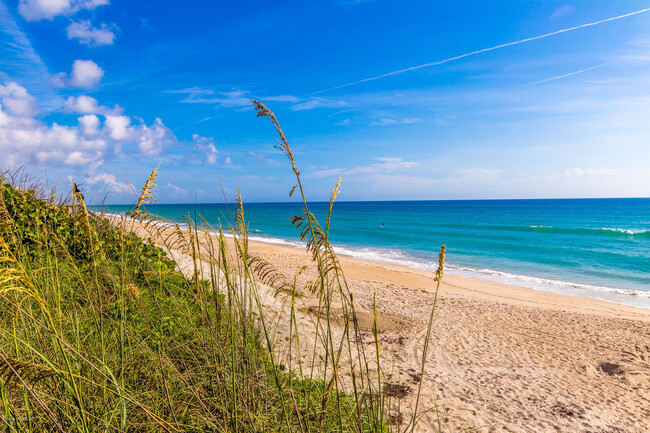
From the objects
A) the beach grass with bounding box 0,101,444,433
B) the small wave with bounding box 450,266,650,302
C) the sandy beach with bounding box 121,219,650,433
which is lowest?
the small wave with bounding box 450,266,650,302

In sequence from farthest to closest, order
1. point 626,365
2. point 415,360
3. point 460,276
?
point 460,276 → point 626,365 → point 415,360

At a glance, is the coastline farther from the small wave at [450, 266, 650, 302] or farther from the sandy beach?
the small wave at [450, 266, 650, 302]

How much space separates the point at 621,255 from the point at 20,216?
33580 mm

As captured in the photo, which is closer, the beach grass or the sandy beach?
the beach grass

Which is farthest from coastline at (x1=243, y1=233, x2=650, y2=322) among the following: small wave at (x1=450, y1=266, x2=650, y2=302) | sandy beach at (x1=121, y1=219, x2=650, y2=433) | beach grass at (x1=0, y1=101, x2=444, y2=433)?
beach grass at (x1=0, y1=101, x2=444, y2=433)

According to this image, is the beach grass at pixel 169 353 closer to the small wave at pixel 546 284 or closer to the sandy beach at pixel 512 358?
the sandy beach at pixel 512 358

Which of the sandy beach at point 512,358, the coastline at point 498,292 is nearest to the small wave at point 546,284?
the coastline at point 498,292

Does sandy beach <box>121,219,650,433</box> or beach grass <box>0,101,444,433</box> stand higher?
beach grass <box>0,101,444,433</box>

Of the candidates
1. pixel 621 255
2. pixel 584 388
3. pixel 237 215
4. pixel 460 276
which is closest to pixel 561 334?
pixel 584 388

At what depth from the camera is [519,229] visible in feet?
147

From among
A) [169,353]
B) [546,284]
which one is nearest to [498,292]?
[546,284]

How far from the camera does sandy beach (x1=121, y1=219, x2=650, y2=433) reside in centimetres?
526

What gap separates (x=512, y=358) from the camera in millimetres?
7809

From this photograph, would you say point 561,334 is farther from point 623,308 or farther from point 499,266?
point 499,266
